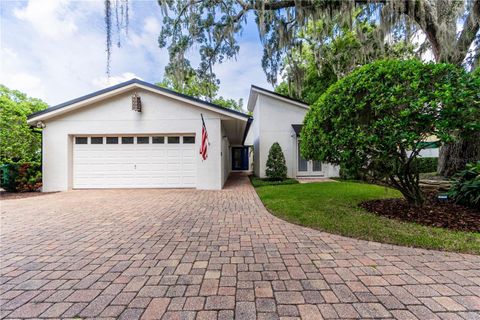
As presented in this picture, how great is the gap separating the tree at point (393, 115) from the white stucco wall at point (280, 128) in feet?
23.5

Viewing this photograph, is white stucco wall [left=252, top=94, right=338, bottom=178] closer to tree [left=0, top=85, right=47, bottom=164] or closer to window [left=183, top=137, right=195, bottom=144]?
window [left=183, top=137, right=195, bottom=144]

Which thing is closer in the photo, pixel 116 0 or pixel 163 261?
pixel 163 261

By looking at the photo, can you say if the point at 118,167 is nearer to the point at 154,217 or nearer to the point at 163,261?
the point at 154,217

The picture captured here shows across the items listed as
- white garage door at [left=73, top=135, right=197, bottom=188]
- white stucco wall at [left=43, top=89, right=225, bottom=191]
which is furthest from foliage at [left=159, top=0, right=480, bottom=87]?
white garage door at [left=73, top=135, right=197, bottom=188]

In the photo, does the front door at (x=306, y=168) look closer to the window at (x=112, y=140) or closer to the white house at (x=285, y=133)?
the white house at (x=285, y=133)

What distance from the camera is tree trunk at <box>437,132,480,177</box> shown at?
6672mm

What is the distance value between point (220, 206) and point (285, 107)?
8154mm

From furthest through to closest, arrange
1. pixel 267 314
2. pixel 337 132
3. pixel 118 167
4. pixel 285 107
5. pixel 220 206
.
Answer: pixel 285 107
pixel 118 167
pixel 220 206
pixel 337 132
pixel 267 314

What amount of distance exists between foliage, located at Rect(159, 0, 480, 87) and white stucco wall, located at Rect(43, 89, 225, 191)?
80.4 inches

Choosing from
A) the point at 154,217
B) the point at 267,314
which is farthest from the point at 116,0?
the point at 267,314

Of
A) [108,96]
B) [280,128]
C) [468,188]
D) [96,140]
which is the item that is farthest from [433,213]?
[96,140]

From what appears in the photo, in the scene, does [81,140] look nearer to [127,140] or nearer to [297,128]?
[127,140]

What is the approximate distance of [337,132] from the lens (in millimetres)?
4641

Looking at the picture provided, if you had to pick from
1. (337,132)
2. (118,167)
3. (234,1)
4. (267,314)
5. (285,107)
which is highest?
(234,1)
